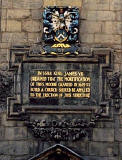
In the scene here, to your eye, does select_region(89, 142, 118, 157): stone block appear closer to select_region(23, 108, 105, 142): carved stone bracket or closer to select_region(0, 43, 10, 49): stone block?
select_region(23, 108, 105, 142): carved stone bracket

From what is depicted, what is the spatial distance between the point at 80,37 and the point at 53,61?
99 centimetres

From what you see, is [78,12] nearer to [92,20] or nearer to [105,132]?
[92,20]

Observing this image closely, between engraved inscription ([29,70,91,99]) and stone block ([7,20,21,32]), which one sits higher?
stone block ([7,20,21,32])

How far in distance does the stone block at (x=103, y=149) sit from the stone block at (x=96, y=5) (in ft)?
12.1

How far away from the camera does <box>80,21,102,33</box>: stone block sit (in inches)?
504

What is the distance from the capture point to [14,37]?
12797 millimetres

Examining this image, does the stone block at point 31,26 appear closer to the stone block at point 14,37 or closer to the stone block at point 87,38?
the stone block at point 14,37

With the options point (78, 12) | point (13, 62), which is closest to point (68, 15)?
point (78, 12)

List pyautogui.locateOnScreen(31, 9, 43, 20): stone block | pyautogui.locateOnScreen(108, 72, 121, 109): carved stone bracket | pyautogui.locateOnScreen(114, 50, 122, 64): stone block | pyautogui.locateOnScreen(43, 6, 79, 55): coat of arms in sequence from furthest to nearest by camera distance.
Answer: pyautogui.locateOnScreen(31, 9, 43, 20): stone block < pyautogui.locateOnScreen(43, 6, 79, 55): coat of arms < pyautogui.locateOnScreen(114, 50, 122, 64): stone block < pyautogui.locateOnScreen(108, 72, 121, 109): carved stone bracket

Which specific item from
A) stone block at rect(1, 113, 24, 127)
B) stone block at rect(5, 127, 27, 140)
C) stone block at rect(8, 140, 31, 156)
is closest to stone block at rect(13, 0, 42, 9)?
stone block at rect(1, 113, 24, 127)

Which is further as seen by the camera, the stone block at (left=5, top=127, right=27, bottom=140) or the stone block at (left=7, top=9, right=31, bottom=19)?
the stone block at (left=7, top=9, right=31, bottom=19)

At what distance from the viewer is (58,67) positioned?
1256 cm

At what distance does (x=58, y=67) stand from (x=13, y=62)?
1.20 metres

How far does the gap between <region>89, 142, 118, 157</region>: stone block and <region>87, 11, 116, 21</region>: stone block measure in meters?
3.38
